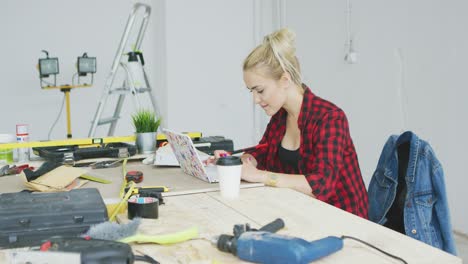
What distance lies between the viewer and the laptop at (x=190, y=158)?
158cm

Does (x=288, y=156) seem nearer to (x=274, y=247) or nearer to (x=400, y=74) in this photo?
(x=274, y=247)

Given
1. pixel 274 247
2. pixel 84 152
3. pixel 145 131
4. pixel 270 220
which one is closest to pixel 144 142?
pixel 145 131

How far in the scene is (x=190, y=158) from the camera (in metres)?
1.66

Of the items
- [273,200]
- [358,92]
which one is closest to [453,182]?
[358,92]

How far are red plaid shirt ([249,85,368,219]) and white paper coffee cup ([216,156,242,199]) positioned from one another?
300 mm

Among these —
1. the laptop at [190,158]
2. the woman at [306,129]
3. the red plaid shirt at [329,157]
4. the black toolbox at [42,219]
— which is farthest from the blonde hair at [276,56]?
the black toolbox at [42,219]

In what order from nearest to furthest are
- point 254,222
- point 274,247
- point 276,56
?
1. point 274,247
2. point 254,222
3. point 276,56

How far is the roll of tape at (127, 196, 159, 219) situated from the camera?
1.17 m

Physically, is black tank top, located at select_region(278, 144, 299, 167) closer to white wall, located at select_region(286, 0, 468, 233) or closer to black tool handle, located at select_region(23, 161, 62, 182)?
black tool handle, located at select_region(23, 161, 62, 182)

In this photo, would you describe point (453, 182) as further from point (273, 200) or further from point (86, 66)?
point (86, 66)

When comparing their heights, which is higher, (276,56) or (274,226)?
(276,56)

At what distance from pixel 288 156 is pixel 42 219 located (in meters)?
1.08

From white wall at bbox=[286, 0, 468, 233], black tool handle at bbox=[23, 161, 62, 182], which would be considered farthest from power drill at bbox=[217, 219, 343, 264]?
white wall at bbox=[286, 0, 468, 233]

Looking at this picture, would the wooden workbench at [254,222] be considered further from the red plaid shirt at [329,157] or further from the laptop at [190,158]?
the red plaid shirt at [329,157]
